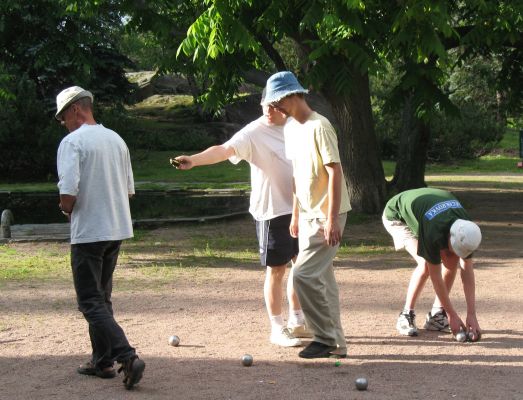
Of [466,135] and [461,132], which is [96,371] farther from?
[466,135]

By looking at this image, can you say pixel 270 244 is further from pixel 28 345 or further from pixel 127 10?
pixel 127 10

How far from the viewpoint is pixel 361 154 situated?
16.0 m

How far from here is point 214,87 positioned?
15125 millimetres

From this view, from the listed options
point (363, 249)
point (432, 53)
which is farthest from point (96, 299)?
point (432, 53)

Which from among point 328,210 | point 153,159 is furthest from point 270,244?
point 153,159

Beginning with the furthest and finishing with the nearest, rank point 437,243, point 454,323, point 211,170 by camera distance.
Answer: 1. point 211,170
2. point 454,323
3. point 437,243

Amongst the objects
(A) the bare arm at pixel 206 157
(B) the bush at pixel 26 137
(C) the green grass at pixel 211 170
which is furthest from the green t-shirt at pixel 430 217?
(B) the bush at pixel 26 137

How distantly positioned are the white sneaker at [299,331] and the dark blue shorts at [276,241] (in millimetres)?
588

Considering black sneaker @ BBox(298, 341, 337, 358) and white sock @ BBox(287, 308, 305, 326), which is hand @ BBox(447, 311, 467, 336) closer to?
black sneaker @ BBox(298, 341, 337, 358)

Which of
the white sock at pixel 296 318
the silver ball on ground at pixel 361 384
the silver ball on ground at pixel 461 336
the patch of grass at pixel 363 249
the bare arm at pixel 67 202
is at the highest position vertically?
the bare arm at pixel 67 202

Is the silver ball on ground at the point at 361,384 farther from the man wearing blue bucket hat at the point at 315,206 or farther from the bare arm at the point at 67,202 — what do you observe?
the bare arm at the point at 67,202

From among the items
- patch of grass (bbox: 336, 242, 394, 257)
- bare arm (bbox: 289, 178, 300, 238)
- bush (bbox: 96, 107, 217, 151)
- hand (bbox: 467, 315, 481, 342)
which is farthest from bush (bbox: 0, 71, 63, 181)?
hand (bbox: 467, 315, 481, 342)

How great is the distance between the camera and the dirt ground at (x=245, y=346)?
18.0 ft

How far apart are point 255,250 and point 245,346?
19.2ft
